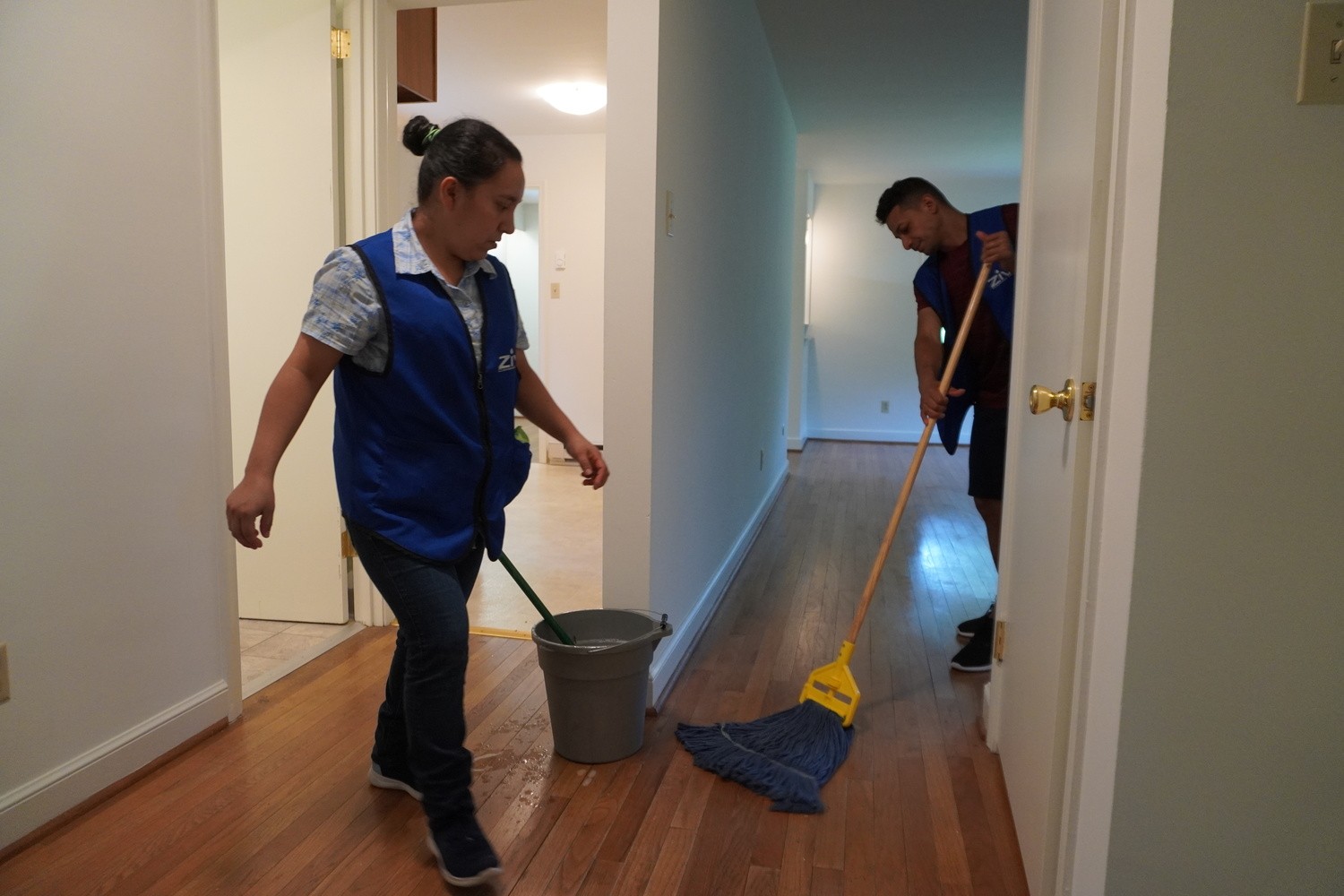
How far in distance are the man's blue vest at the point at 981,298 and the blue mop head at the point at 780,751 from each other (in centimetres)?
100

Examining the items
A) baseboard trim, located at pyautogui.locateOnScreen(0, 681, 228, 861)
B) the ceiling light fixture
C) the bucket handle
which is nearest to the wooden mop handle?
the bucket handle

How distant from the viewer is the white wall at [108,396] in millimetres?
1642

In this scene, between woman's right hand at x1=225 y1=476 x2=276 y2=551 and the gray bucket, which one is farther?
the gray bucket

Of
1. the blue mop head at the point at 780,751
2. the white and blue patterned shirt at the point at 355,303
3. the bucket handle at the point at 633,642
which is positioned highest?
the white and blue patterned shirt at the point at 355,303

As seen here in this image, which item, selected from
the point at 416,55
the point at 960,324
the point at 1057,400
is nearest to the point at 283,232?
the point at 416,55

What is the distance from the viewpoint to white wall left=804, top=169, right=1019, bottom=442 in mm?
8250

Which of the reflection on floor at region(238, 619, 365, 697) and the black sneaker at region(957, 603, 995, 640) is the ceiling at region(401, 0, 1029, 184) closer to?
the reflection on floor at region(238, 619, 365, 697)

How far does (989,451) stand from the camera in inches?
108

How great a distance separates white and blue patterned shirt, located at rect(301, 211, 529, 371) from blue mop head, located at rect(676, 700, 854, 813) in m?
1.09

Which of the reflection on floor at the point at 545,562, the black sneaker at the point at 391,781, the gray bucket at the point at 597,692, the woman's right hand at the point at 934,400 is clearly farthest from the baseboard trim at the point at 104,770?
the woman's right hand at the point at 934,400

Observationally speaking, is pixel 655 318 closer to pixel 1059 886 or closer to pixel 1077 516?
pixel 1077 516

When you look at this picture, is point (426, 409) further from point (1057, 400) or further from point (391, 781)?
point (1057, 400)

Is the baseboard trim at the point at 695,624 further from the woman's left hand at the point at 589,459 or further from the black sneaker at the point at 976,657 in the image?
the black sneaker at the point at 976,657

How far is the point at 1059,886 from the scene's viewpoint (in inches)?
48.6
